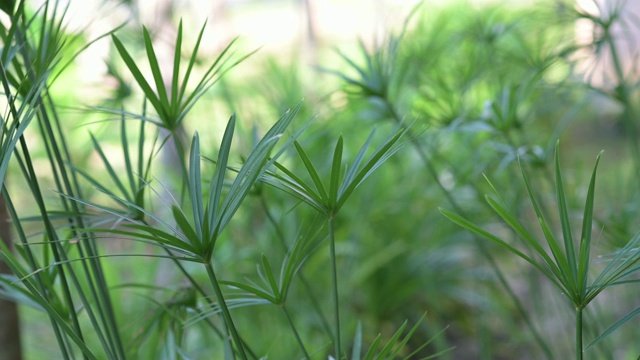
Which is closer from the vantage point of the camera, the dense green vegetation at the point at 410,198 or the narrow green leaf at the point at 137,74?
the narrow green leaf at the point at 137,74

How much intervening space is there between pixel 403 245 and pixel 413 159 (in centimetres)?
26

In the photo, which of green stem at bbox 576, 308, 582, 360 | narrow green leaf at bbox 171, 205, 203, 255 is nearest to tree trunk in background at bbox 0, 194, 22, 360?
narrow green leaf at bbox 171, 205, 203, 255

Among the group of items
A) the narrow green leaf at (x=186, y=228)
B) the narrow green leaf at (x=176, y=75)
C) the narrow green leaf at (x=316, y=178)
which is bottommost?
the narrow green leaf at (x=186, y=228)

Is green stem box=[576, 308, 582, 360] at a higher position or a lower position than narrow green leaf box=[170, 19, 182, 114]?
lower

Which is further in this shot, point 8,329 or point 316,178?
point 8,329

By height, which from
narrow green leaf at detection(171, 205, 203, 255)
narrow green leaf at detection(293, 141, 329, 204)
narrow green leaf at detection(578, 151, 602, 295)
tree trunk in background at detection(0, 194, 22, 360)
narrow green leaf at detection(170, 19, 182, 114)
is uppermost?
narrow green leaf at detection(170, 19, 182, 114)

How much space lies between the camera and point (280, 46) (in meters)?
4.55

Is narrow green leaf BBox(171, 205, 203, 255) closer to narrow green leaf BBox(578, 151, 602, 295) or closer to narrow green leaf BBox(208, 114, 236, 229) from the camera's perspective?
narrow green leaf BBox(208, 114, 236, 229)

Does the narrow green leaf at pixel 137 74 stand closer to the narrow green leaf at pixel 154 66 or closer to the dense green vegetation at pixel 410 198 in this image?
the narrow green leaf at pixel 154 66

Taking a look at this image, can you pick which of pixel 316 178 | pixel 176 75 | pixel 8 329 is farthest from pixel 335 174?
pixel 8 329

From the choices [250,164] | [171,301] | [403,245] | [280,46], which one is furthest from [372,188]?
[280,46]

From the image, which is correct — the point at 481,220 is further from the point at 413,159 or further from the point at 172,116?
the point at 172,116

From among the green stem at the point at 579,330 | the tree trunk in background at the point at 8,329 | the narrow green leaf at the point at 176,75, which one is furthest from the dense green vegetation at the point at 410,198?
the green stem at the point at 579,330

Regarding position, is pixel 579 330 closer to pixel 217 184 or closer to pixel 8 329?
pixel 217 184
